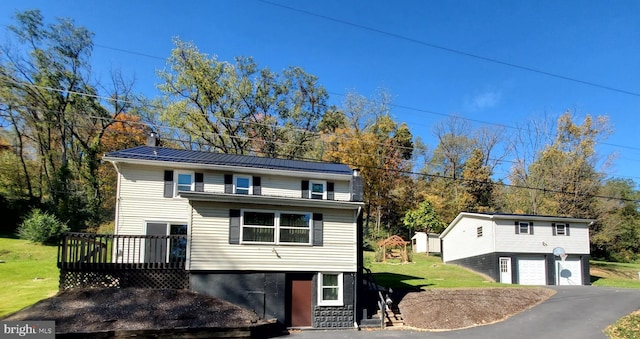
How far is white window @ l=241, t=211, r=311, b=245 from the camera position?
14.6 metres

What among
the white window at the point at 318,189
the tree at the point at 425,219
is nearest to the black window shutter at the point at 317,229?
the white window at the point at 318,189

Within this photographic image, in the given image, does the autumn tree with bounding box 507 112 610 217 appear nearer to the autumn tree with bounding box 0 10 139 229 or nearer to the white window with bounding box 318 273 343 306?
the white window with bounding box 318 273 343 306

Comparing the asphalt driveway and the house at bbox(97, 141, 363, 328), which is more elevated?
the house at bbox(97, 141, 363, 328)

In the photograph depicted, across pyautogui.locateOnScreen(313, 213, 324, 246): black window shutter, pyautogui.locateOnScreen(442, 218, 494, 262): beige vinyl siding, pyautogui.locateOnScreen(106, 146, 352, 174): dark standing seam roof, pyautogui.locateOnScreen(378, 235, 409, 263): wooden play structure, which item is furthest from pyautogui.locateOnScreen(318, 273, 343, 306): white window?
pyautogui.locateOnScreen(378, 235, 409, 263): wooden play structure

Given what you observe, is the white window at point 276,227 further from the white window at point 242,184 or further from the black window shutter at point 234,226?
the white window at point 242,184

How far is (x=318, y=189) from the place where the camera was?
733 inches

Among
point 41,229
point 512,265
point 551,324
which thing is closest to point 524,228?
point 512,265

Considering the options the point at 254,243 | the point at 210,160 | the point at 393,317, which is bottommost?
the point at 393,317

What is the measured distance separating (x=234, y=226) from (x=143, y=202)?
5.44 m

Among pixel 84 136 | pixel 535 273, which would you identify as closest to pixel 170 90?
pixel 84 136

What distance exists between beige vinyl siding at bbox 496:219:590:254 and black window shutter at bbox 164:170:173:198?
69.2 feet

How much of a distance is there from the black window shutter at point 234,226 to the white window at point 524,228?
2093cm

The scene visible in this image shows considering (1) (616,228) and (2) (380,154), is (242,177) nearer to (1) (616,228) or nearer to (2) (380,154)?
(2) (380,154)

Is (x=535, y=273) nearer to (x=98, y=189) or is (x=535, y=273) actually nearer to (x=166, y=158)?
(x=166, y=158)
